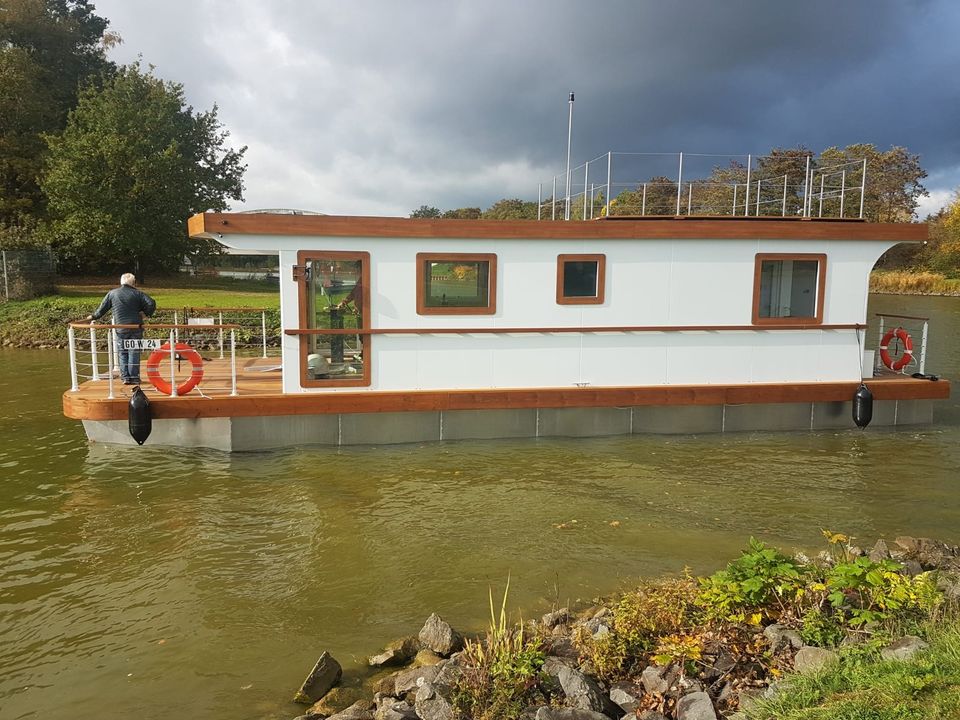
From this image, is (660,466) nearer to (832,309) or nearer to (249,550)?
(832,309)

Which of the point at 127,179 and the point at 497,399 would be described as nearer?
the point at 497,399

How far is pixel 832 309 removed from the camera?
427 inches

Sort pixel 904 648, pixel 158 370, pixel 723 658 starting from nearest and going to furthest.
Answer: pixel 904 648 → pixel 723 658 → pixel 158 370

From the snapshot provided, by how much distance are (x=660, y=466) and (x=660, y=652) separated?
5.36 metres

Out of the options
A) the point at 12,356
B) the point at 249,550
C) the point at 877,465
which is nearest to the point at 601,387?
the point at 877,465

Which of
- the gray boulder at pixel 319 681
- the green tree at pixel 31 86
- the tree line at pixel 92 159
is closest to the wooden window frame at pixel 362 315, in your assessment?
the gray boulder at pixel 319 681

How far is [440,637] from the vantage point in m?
4.99

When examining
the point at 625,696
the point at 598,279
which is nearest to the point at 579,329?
the point at 598,279

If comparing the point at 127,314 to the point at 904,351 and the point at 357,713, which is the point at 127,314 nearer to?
the point at 357,713

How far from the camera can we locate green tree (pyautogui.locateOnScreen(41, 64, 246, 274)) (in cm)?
3122

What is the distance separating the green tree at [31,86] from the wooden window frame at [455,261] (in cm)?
2913

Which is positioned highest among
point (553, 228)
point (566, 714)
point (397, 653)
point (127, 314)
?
point (553, 228)

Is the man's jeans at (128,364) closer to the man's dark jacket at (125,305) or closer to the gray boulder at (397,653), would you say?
the man's dark jacket at (125,305)

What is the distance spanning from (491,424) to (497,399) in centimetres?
41
